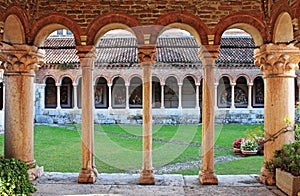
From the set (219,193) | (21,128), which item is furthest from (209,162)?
(21,128)

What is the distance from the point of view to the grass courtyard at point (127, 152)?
936 cm

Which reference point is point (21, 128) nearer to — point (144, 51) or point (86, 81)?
point (86, 81)

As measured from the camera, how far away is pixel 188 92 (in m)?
Result: 24.2

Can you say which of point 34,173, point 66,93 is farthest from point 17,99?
point 66,93

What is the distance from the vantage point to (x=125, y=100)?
23.7 meters

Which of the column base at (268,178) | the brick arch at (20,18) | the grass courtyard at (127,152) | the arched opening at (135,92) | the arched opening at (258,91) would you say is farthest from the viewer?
the arched opening at (135,92)

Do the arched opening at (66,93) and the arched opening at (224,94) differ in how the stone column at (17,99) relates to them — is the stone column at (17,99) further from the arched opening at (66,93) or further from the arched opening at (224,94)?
the arched opening at (224,94)

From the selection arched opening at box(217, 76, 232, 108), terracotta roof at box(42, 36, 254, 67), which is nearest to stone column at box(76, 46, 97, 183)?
terracotta roof at box(42, 36, 254, 67)

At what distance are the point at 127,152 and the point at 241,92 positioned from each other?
14408 mm

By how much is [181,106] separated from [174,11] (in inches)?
647

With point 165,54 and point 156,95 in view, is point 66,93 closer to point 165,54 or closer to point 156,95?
point 156,95

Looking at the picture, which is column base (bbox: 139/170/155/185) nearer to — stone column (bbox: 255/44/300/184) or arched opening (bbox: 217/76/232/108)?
stone column (bbox: 255/44/300/184)

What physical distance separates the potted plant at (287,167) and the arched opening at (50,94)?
2020 centimetres

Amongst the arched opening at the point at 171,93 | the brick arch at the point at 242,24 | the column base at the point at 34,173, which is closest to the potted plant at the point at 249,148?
the brick arch at the point at 242,24
